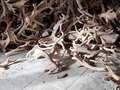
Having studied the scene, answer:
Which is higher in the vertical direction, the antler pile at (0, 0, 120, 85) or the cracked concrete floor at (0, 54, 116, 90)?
the antler pile at (0, 0, 120, 85)

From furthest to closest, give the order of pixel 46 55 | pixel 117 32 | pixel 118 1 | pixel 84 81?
Answer: pixel 118 1 < pixel 117 32 < pixel 46 55 < pixel 84 81

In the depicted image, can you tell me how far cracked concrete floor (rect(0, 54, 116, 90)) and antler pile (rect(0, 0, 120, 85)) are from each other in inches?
5.5

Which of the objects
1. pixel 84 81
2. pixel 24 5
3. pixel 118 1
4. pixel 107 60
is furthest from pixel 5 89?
pixel 118 1

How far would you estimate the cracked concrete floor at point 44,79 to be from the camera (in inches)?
71.9

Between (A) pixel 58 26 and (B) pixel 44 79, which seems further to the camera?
(A) pixel 58 26

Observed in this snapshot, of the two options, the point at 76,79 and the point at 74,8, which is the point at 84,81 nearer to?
the point at 76,79

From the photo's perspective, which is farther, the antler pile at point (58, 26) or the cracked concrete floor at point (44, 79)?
the antler pile at point (58, 26)

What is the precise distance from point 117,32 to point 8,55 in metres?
0.96

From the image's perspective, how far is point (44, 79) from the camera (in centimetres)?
197

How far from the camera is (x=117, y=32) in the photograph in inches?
91.7

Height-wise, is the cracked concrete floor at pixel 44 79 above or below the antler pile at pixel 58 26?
below

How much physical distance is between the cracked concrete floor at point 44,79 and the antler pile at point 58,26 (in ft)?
0.46

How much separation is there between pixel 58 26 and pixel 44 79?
690 millimetres

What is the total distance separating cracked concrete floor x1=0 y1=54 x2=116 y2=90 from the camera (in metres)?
1.83
